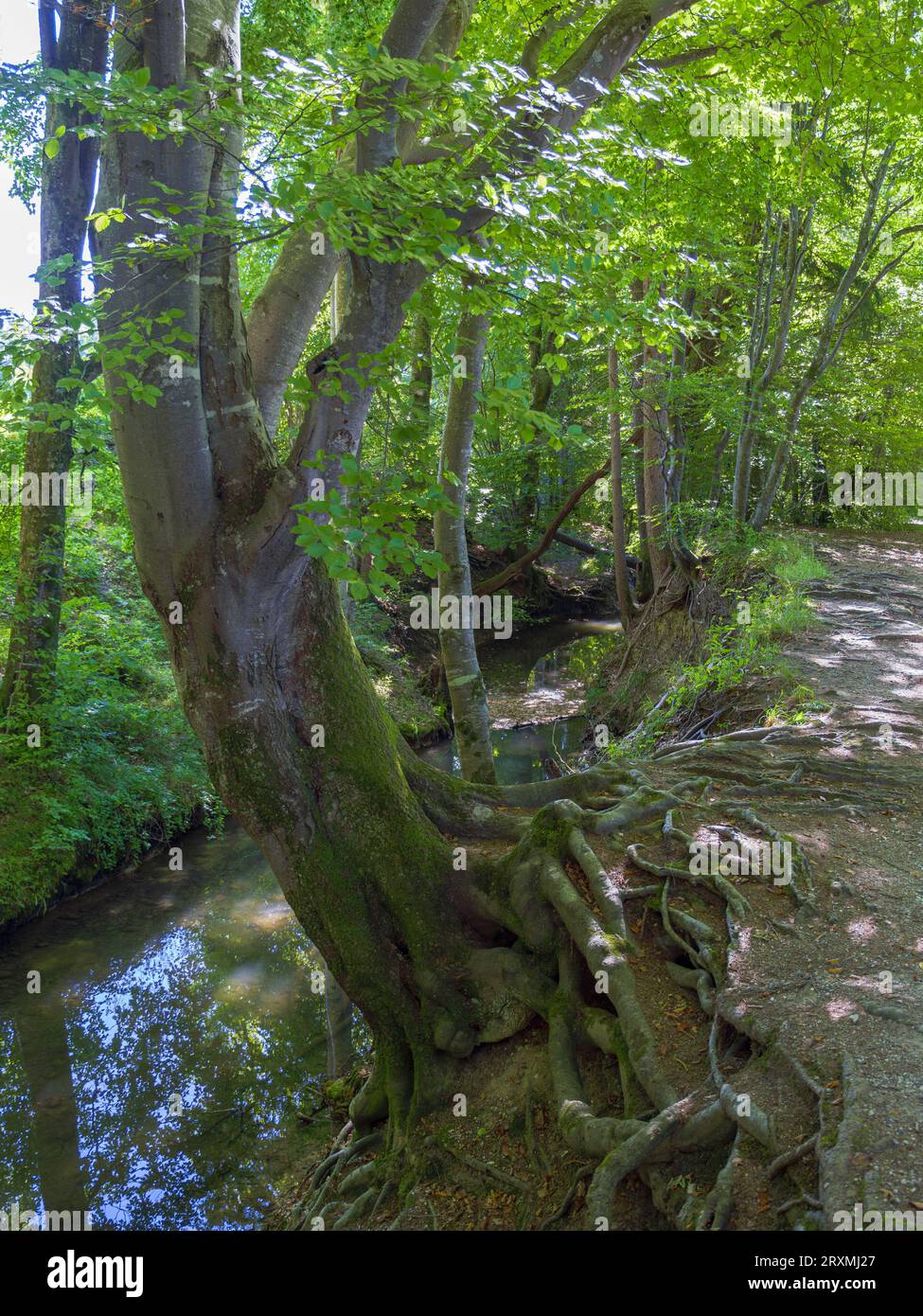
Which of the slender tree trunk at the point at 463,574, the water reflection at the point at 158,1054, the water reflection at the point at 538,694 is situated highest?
the slender tree trunk at the point at 463,574

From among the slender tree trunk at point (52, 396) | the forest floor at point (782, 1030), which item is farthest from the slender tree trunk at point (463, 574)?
the slender tree trunk at point (52, 396)

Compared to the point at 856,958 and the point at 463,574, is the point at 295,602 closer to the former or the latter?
the point at 463,574

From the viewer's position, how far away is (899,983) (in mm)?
3924

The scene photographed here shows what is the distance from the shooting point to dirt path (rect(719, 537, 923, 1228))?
118 inches

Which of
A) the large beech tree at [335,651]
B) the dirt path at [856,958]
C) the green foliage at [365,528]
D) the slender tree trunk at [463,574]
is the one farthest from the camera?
the slender tree trunk at [463,574]

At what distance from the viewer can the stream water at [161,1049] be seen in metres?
5.71

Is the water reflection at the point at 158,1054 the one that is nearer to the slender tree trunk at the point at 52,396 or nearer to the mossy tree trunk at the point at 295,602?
the mossy tree trunk at the point at 295,602

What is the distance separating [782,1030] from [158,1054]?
537cm

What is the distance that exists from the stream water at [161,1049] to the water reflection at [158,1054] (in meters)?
0.01

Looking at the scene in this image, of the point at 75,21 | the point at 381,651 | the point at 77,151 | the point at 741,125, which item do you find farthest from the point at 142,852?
the point at 741,125

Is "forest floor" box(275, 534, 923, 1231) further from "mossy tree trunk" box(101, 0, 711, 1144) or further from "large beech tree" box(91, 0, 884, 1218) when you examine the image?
"mossy tree trunk" box(101, 0, 711, 1144)

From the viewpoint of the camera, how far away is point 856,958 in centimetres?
420
